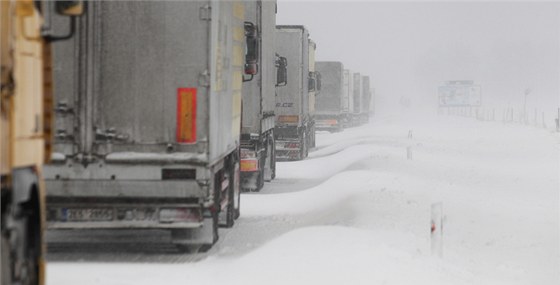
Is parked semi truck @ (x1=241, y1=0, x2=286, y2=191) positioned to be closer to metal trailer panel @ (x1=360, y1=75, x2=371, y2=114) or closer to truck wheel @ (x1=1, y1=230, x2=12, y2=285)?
truck wheel @ (x1=1, y1=230, x2=12, y2=285)

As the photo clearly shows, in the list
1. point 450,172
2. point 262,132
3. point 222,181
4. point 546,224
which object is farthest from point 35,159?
point 450,172

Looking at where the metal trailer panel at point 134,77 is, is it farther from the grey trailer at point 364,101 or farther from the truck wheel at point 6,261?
the grey trailer at point 364,101

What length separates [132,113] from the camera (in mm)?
11641

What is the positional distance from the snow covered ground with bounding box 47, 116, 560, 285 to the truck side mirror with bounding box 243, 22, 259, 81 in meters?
2.46

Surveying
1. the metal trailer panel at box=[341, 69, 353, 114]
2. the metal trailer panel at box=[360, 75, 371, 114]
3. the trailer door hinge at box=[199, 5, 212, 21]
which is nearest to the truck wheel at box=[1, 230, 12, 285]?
the trailer door hinge at box=[199, 5, 212, 21]

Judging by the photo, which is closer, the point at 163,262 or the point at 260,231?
the point at 163,262

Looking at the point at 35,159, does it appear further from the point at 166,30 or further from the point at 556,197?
the point at 556,197

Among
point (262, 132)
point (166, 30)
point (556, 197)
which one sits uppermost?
point (166, 30)

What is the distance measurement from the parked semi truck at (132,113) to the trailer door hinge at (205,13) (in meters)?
0.01

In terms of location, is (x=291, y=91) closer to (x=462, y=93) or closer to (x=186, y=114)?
(x=186, y=114)

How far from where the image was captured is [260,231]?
49.8 feet

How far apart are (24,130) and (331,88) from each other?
45783 mm

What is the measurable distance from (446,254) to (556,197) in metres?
9.42

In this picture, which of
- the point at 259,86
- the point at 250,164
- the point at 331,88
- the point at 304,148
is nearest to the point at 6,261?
the point at 259,86
